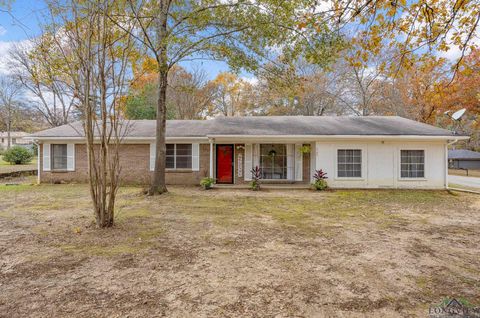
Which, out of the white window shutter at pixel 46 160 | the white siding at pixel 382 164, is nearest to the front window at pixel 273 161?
the white siding at pixel 382 164

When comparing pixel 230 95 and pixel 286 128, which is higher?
pixel 230 95

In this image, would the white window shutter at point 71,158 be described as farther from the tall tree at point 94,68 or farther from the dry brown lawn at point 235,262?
the tall tree at point 94,68

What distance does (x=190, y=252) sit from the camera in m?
4.38

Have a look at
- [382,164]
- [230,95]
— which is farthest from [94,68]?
[230,95]

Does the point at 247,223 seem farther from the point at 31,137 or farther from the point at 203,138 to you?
the point at 31,137

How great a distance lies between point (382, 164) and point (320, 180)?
2993 mm

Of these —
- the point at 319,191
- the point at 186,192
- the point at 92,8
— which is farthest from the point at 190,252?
the point at 319,191

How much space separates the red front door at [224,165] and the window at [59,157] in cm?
Answer: 772

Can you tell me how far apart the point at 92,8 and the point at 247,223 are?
5341 mm

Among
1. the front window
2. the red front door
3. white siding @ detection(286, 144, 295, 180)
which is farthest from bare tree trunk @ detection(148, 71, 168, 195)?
white siding @ detection(286, 144, 295, 180)

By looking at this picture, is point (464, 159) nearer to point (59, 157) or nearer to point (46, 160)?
point (59, 157)

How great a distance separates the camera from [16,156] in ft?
72.1

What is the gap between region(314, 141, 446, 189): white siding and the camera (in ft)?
40.1

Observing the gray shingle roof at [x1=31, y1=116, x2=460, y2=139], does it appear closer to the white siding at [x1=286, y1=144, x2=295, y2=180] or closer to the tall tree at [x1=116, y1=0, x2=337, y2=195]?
the white siding at [x1=286, y1=144, x2=295, y2=180]
